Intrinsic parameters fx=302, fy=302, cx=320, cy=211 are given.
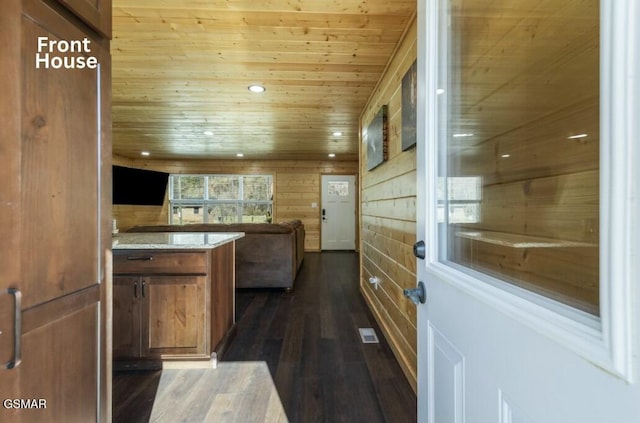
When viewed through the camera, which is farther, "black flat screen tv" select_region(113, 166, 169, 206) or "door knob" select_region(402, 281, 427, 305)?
"black flat screen tv" select_region(113, 166, 169, 206)

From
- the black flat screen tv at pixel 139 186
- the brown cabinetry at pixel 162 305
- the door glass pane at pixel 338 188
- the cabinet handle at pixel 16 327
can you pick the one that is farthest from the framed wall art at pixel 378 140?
the black flat screen tv at pixel 139 186

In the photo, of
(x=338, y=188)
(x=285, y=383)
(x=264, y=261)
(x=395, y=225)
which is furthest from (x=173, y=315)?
(x=338, y=188)

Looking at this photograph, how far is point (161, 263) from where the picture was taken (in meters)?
1.99

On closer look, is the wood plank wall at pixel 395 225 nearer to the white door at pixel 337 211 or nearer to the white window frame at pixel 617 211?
the white window frame at pixel 617 211

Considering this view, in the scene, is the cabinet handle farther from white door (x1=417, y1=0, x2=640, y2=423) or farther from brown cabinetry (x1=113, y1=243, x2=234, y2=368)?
A: brown cabinetry (x1=113, y1=243, x2=234, y2=368)

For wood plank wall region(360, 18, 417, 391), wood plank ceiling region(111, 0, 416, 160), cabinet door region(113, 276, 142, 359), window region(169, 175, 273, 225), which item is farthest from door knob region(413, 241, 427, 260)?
window region(169, 175, 273, 225)

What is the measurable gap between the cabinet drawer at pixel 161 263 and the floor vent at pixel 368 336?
1.39 meters

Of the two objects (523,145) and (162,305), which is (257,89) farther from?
(523,145)

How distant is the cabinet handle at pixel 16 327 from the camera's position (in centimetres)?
67

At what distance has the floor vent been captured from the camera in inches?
95.6

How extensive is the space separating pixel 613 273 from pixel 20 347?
1.11 metres

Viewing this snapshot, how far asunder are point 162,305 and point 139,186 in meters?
5.65

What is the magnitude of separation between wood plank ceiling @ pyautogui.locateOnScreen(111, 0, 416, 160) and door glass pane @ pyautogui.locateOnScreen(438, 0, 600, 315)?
1272mm

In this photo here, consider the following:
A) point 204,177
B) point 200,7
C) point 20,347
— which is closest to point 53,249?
point 20,347
